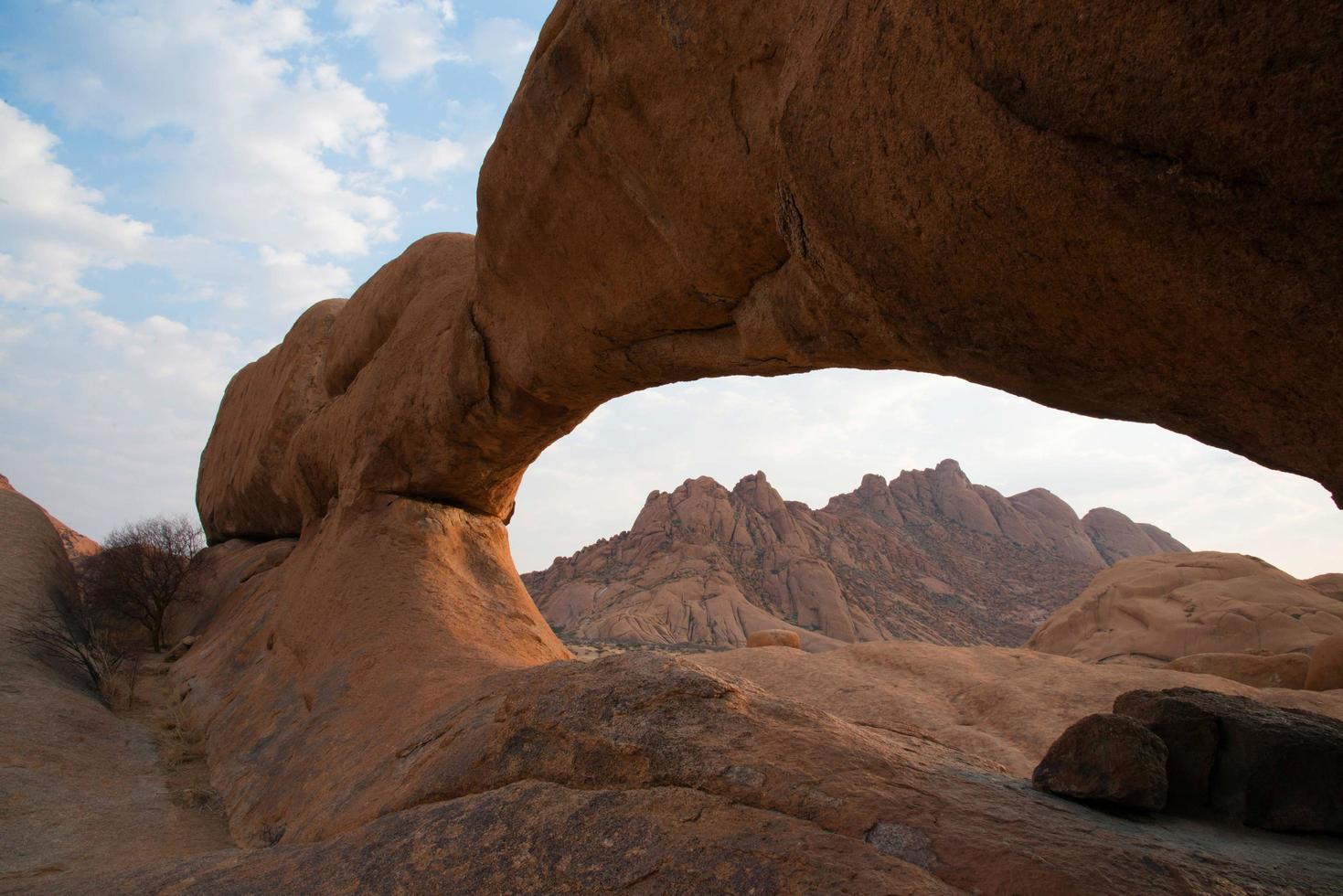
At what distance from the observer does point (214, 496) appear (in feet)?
41.7

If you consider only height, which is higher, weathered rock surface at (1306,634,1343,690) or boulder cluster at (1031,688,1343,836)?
weathered rock surface at (1306,634,1343,690)

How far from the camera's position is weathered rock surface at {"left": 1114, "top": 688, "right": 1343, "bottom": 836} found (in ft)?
9.48

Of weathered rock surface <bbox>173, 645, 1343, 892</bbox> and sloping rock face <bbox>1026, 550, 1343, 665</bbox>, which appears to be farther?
sloping rock face <bbox>1026, 550, 1343, 665</bbox>

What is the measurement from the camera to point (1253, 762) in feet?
9.71

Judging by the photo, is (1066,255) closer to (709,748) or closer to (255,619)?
(709,748)

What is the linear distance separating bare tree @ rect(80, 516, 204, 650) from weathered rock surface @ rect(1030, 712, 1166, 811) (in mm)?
11972

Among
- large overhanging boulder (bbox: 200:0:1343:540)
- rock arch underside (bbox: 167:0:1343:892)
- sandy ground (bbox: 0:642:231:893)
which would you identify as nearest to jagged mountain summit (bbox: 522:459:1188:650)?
sandy ground (bbox: 0:642:231:893)

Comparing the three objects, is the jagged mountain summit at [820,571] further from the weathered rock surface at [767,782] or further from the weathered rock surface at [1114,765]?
the weathered rock surface at [1114,765]

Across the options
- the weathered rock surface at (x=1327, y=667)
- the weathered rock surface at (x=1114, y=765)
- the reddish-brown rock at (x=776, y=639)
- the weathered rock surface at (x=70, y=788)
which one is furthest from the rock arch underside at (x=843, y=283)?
the weathered rock surface at (x=1327, y=667)

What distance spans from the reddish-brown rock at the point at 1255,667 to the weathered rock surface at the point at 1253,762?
5.41 m

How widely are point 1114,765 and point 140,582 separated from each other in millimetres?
12676

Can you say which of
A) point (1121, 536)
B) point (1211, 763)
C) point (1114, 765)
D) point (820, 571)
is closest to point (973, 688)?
point (1211, 763)

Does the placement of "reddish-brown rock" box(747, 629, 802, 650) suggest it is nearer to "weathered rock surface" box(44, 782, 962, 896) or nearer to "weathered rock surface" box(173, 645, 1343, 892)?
"weathered rock surface" box(173, 645, 1343, 892)

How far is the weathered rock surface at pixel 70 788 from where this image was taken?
14.0 feet
